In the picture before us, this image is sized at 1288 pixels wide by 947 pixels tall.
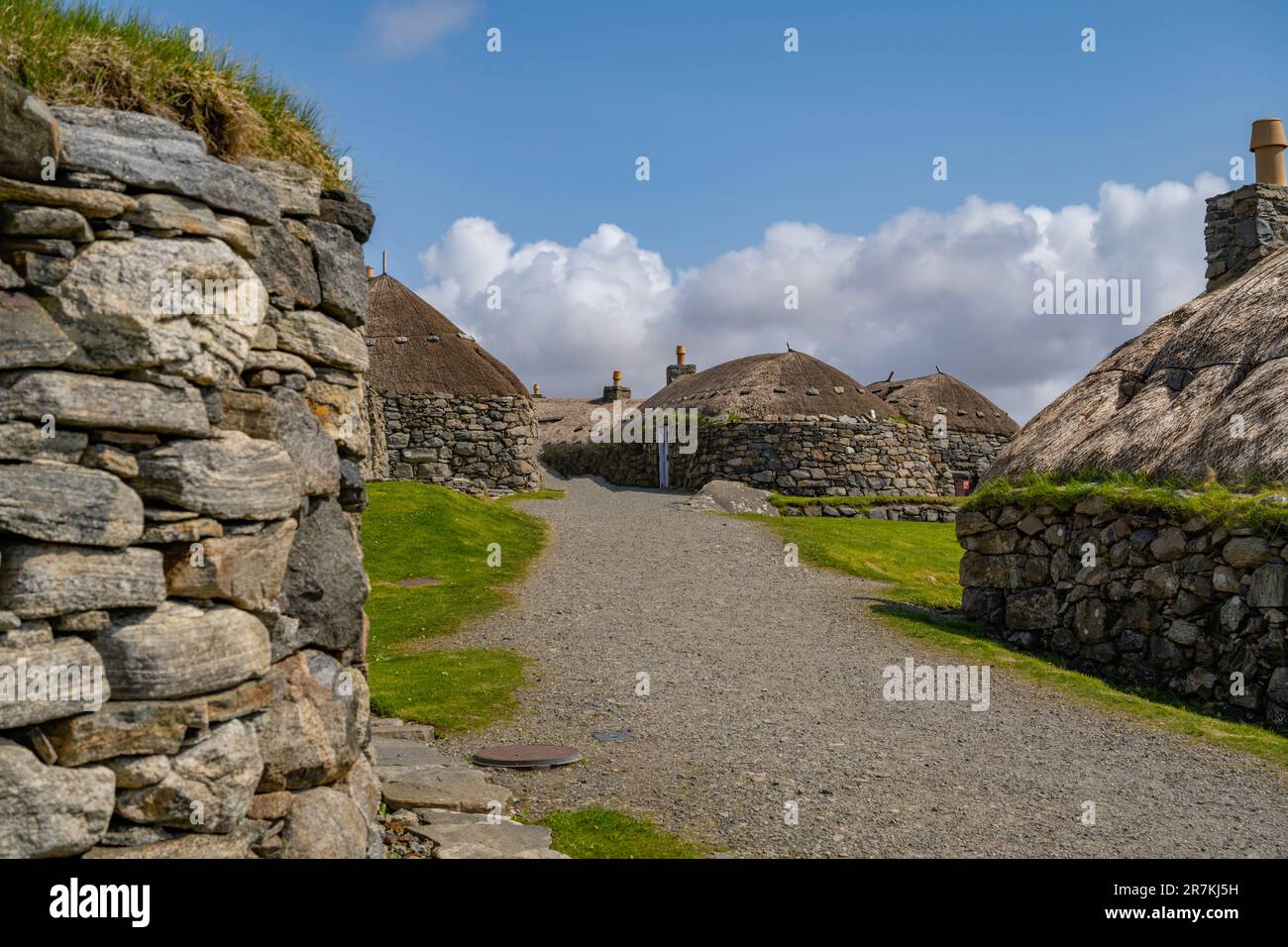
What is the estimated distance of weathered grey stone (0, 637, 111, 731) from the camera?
4.21 metres

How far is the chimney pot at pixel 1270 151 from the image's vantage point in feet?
53.6

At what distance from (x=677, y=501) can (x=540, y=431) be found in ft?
58.9

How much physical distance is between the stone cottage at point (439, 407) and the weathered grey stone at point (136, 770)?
24775mm

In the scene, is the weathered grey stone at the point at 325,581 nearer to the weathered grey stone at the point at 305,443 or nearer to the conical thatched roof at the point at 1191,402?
the weathered grey stone at the point at 305,443

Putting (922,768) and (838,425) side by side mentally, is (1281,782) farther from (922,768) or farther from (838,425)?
(838,425)

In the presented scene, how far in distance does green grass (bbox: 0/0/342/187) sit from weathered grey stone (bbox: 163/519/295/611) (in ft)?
7.19

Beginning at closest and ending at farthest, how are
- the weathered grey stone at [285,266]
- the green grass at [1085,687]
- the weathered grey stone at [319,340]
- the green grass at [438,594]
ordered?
1. the weathered grey stone at [285,266]
2. the weathered grey stone at [319,340]
3. the green grass at [1085,687]
4. the green grass at [438,594]

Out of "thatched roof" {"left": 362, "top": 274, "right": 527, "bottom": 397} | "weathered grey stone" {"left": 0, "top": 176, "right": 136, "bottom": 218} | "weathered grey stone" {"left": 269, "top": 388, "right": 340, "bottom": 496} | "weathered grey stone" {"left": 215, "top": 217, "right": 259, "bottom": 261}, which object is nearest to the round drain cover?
"weathered grey stone" {"left": 269, "top": 388, "right": 340, "bottom": 496}

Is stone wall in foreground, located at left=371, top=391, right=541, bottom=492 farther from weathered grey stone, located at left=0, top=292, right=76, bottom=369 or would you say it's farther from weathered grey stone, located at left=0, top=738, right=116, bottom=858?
weathered grey stone, located at left=0, top=738, right=116, bottom=858

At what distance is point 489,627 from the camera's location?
14500 millimetres

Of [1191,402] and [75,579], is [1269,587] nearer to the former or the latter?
[1191,402]

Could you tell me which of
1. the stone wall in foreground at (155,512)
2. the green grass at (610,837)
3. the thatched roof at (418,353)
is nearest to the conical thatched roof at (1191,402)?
the green grass at (610,837)

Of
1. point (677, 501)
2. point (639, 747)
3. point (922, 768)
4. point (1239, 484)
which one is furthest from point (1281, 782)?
point (677, 501)

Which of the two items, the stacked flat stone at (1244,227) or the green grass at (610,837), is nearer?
the green grass at (610,837)
